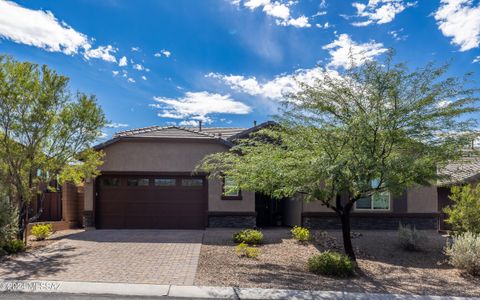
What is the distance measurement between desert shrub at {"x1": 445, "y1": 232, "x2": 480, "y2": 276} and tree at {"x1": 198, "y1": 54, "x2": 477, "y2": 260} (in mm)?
2113

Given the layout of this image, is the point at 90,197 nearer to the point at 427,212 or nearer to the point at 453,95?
the point at 453,95

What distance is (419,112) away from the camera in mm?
8547

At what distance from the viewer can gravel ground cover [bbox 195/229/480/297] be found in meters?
7.62

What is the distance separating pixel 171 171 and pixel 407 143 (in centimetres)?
980

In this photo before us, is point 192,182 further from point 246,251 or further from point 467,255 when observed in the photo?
point 467,255

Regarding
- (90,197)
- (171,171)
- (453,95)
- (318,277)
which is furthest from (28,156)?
(453,95)

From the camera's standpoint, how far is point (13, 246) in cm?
996

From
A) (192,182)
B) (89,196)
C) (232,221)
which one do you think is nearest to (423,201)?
(232,221)

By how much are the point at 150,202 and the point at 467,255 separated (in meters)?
11.4

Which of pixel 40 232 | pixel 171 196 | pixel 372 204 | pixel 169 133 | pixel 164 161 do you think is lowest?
pixel 40 232

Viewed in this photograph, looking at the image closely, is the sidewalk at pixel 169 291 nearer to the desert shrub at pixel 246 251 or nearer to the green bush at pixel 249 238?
the desert shrub at pixel 246 251

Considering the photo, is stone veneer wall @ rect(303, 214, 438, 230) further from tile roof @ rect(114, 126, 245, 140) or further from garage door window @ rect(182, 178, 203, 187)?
tile roof @ rect(114, 126, 245, 140)

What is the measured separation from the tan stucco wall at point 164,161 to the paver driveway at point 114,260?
277 centimetres

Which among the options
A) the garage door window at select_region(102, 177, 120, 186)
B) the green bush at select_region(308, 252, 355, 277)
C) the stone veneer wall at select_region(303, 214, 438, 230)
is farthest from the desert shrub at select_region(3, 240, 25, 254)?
the stone veneer wall at select_region(303, 214, 438, 230)
